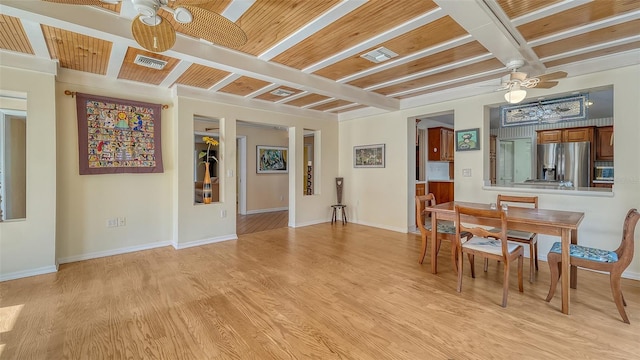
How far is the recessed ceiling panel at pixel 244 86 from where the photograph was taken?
3.94m

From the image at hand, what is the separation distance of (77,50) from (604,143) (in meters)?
9.62

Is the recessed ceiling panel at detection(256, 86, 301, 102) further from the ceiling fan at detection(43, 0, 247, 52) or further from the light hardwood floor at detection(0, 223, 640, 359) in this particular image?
the light hardwood floor at detection(0, 223, 640, 359)

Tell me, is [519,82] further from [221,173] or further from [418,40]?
[221,173]

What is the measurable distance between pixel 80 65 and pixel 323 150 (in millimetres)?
4167

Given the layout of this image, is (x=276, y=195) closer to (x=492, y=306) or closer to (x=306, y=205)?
(x=306, y=205)

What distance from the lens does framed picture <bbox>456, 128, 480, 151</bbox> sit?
4281 mm

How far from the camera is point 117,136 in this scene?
12.9ft

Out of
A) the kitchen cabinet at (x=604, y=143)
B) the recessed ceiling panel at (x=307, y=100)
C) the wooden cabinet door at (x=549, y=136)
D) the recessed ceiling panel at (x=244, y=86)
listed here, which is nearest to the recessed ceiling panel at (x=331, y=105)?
the recessed ceiling panel at (x=307, y=100)

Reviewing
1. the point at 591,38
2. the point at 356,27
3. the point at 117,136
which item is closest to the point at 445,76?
the point at 591,38

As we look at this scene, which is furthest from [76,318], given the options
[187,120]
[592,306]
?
[592,306]

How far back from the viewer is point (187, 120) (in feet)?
14.2

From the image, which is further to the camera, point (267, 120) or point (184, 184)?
point (267, 120)

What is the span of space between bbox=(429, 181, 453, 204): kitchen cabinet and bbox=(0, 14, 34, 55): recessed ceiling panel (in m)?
7.20

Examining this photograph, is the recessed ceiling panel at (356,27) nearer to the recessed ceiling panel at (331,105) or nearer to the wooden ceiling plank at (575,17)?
the wooden ceiling plank at (575,17)
